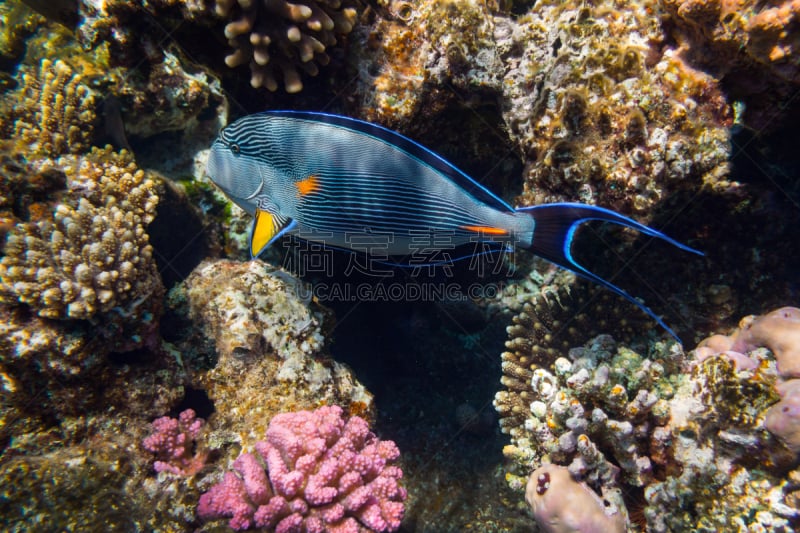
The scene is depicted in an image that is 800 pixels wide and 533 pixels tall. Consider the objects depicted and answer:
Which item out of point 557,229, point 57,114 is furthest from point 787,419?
point 57,114

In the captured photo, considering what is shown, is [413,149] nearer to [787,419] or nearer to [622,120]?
[622,120]

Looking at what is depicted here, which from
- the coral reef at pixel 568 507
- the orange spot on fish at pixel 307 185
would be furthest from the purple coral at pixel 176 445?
the coral reef at pixel 568 507

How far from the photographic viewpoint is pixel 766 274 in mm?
2648

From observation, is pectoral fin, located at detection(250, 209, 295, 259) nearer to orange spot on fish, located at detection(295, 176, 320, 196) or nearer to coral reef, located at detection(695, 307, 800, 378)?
orange spot on fish, located at detection(295, 176, 320, 196)

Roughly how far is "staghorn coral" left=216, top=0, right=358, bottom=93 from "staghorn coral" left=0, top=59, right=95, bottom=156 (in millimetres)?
1632

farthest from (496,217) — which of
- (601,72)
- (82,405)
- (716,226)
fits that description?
(82,405)

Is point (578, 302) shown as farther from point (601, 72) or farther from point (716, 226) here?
point (601, 72)

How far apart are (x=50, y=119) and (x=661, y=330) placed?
5.18m

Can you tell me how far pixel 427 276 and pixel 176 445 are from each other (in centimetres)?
239

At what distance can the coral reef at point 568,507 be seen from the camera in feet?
6.80

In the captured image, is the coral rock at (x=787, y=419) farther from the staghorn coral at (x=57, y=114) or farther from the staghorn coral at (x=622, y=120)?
the staghorn coral at (x=57, y=114)

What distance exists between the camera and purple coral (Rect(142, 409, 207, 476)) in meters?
2.55

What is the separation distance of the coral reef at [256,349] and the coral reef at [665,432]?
136 cm

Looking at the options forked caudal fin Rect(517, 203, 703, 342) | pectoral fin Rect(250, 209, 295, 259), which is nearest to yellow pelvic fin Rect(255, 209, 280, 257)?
pectoral fin Rect(250, 209, 295, 259)
